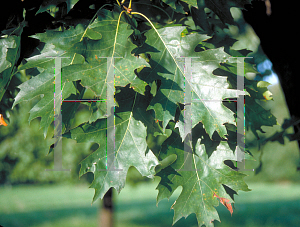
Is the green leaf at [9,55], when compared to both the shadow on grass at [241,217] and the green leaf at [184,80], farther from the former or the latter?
the shadow on grass at [241,217]

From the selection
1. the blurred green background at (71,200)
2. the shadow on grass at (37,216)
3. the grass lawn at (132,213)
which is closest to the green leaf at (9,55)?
the blurred green background at (71,200)

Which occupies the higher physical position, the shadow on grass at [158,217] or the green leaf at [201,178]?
the green leaf at [201,178]

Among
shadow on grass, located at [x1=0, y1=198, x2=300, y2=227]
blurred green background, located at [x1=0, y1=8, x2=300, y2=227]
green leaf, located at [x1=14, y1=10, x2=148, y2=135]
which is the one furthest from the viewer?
shadow on grass, located at [x1=0, y1=198, x2=300, y2=227]

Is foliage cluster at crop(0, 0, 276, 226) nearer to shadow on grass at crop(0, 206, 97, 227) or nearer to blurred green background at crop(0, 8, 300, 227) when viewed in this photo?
blurred green background at crop(0, 8, 300, 227)

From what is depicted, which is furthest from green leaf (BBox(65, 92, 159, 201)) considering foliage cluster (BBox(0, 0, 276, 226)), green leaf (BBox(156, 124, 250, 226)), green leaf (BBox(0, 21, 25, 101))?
green leaf (BBox(0, 21, 25, 101))

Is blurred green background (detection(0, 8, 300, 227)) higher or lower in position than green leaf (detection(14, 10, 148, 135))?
lower

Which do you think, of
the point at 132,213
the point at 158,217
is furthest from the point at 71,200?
the point at 158,217

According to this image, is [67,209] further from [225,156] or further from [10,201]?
Result: [225,156]

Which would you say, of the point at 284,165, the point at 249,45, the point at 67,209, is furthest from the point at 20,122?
the point at 284,165

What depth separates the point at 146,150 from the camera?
1159mm

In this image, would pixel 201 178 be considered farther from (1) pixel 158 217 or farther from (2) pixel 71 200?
(2) pixel 71 200

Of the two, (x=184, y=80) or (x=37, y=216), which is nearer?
(x=184, y=80)

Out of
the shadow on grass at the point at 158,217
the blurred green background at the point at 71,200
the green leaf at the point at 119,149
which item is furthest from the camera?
the shadow on grass at the point at 158,217

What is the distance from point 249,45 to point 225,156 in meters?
8.32
